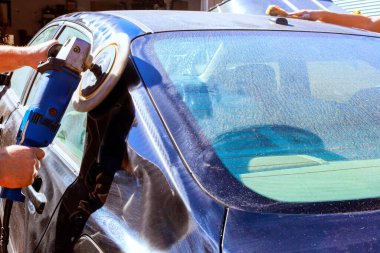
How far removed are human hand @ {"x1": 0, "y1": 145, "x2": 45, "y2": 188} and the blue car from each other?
0.12 meters

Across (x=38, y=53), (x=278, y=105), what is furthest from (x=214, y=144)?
(x=38, y=53)

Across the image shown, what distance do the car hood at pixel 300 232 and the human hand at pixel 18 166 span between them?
0.80 meters

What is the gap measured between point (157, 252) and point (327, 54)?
1.18 m

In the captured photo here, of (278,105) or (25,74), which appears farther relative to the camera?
(25,74)

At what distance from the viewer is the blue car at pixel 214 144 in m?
1.27

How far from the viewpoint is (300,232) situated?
3.95 feet

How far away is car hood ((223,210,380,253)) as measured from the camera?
1.16m

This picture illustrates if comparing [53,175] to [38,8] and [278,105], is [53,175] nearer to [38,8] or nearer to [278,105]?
[278,105]

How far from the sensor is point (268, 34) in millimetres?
2049

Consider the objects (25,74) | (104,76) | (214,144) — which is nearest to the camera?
(214,144)

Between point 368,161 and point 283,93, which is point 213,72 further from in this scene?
point 368,161

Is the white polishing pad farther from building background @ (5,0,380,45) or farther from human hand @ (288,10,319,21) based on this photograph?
building background @ (5,0,380,45)

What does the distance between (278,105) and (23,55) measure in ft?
3.71

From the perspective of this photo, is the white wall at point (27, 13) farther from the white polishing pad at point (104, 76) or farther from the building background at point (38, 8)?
the white polishing pad at point (104, 76)
